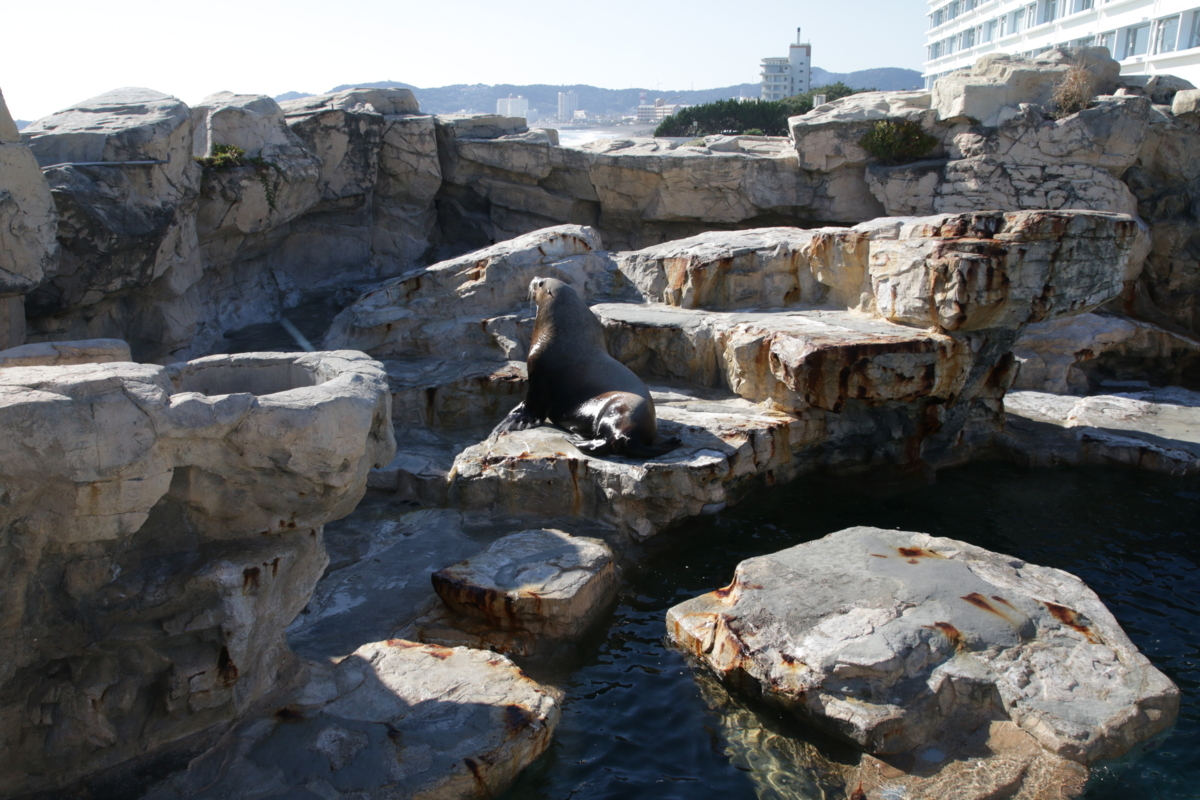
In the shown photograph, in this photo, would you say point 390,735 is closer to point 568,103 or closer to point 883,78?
point 568,103

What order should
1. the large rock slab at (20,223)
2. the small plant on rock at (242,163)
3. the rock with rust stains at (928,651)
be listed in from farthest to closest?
the small plant on rock at (242,163) < the large rock slab at (20,223) < the rock with rust stains at (928,651)

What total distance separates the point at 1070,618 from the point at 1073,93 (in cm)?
1034

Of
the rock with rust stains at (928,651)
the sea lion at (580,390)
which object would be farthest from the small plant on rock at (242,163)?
the rock with rust stains at (928,651)

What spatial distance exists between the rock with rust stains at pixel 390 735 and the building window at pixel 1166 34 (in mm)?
26553

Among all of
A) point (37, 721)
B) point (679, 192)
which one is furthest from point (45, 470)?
point (679, 192)

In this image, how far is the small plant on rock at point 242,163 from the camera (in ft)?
34.2

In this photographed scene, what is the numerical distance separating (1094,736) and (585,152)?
1230 cm

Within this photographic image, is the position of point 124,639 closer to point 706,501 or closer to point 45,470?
point 45,470

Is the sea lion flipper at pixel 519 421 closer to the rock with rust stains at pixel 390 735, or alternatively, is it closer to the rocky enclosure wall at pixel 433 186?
the rock with rust stains at pixel 390 735

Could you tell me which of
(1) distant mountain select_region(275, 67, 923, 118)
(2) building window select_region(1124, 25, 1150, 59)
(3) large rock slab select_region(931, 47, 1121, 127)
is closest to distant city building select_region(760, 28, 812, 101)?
(1) distant mountain select_region(275, 67, 923, 118)

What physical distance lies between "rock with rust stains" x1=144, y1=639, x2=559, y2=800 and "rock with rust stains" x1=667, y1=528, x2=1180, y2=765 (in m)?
1.25

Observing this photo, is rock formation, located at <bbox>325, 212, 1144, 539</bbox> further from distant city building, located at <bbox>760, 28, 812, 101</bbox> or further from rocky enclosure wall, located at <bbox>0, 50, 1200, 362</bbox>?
distant city building, located at <bbox>760, 28, 812, 101</bbox>

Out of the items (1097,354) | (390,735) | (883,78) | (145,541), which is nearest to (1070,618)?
(390,735)

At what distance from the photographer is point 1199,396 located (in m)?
9.77
